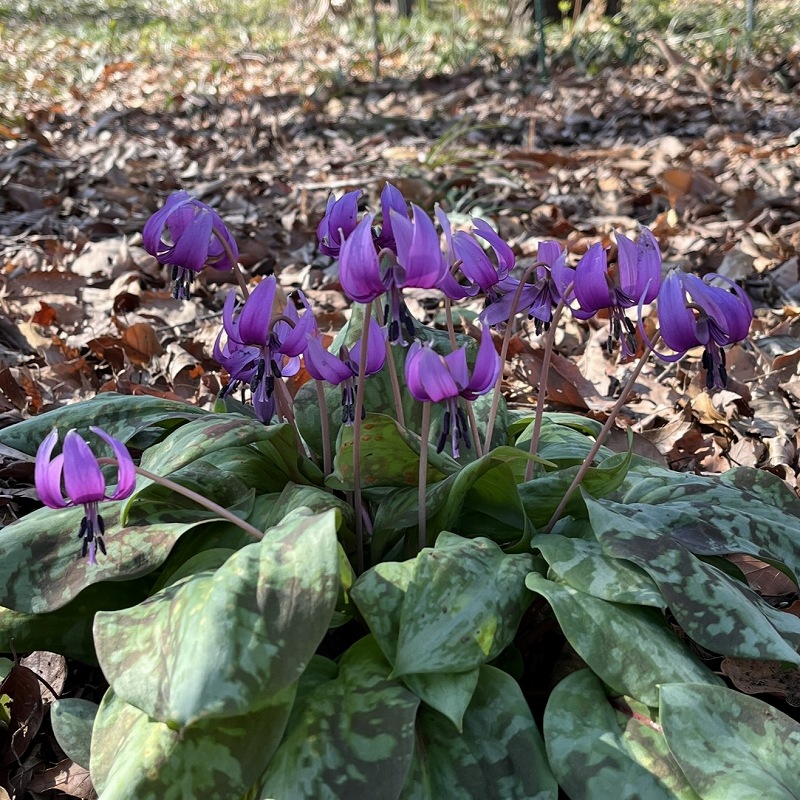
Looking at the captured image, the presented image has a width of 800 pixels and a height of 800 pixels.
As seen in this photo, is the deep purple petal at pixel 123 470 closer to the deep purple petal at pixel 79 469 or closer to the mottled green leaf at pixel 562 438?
the deep purple petal at pixel 79 469

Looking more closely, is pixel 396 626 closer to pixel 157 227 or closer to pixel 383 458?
pixel 383 458

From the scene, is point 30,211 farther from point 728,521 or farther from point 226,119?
point 728,521

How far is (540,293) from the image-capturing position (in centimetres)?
162

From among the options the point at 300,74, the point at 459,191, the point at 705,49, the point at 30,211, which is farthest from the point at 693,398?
the point at 300,74

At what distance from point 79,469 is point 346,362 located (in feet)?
1.62

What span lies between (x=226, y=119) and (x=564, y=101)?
9.39ft

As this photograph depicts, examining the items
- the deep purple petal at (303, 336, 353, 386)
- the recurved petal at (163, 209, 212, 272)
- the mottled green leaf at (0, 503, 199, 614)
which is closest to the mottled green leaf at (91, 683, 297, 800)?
the mottled green leaf at (0, 503, 199, 614)

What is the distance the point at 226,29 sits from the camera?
14.2 metres

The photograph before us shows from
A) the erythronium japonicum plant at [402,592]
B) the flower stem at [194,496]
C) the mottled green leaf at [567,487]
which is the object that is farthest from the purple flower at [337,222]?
the mottled green leaf at [567,487]

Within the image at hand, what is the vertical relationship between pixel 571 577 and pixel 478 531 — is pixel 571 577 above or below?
above

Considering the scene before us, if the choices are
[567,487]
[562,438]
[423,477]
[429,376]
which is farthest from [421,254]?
[562,438]

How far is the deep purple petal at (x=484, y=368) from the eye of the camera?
1.30m

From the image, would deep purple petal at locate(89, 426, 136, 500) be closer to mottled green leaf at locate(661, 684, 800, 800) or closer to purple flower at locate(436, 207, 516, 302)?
purple flower at locate(436, 207, 516, 302)

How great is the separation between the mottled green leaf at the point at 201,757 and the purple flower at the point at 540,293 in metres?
0.77
